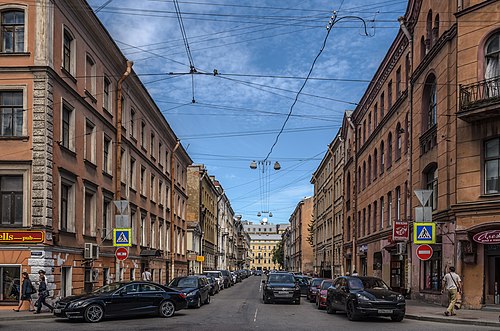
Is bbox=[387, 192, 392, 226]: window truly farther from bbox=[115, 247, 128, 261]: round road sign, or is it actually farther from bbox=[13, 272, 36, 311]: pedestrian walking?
bbox=[13, 272, 36, 311]: pedestrian walking

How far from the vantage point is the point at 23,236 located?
69.3ft

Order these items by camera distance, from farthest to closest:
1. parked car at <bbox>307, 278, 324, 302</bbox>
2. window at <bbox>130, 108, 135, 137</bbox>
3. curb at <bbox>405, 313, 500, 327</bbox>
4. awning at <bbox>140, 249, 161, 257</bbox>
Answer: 1. awning at <bbox>140, 249, 161, 257</bbox>
2. window at <bbox>130, 108, 135, 137</bbox>
3. parked car at <bbox>307, 278, 324, 302</bbox>
4. curb at <bbox>405, 313, 500, 327</bbox>

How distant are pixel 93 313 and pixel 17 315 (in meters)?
3.11

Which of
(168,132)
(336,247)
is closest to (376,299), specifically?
(168,132)

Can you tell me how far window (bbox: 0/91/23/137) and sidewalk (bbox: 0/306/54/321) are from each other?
638 centimetres

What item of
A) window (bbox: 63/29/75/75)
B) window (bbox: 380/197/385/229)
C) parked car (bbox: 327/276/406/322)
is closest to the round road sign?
window (bbox: 63/29/75/75)

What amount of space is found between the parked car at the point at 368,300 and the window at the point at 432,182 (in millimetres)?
6746

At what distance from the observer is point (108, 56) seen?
29.9 meters

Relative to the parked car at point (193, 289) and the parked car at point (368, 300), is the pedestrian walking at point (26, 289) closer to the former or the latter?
the parked car at point (193, 289)

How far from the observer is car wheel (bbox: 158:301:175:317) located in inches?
778

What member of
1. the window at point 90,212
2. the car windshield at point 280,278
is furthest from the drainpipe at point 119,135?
the car windshield at point 280,278

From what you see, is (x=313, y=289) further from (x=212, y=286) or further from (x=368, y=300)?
(x=368, y=300)

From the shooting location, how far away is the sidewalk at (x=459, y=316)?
17.9 meters

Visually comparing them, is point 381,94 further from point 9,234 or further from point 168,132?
point 9,234
